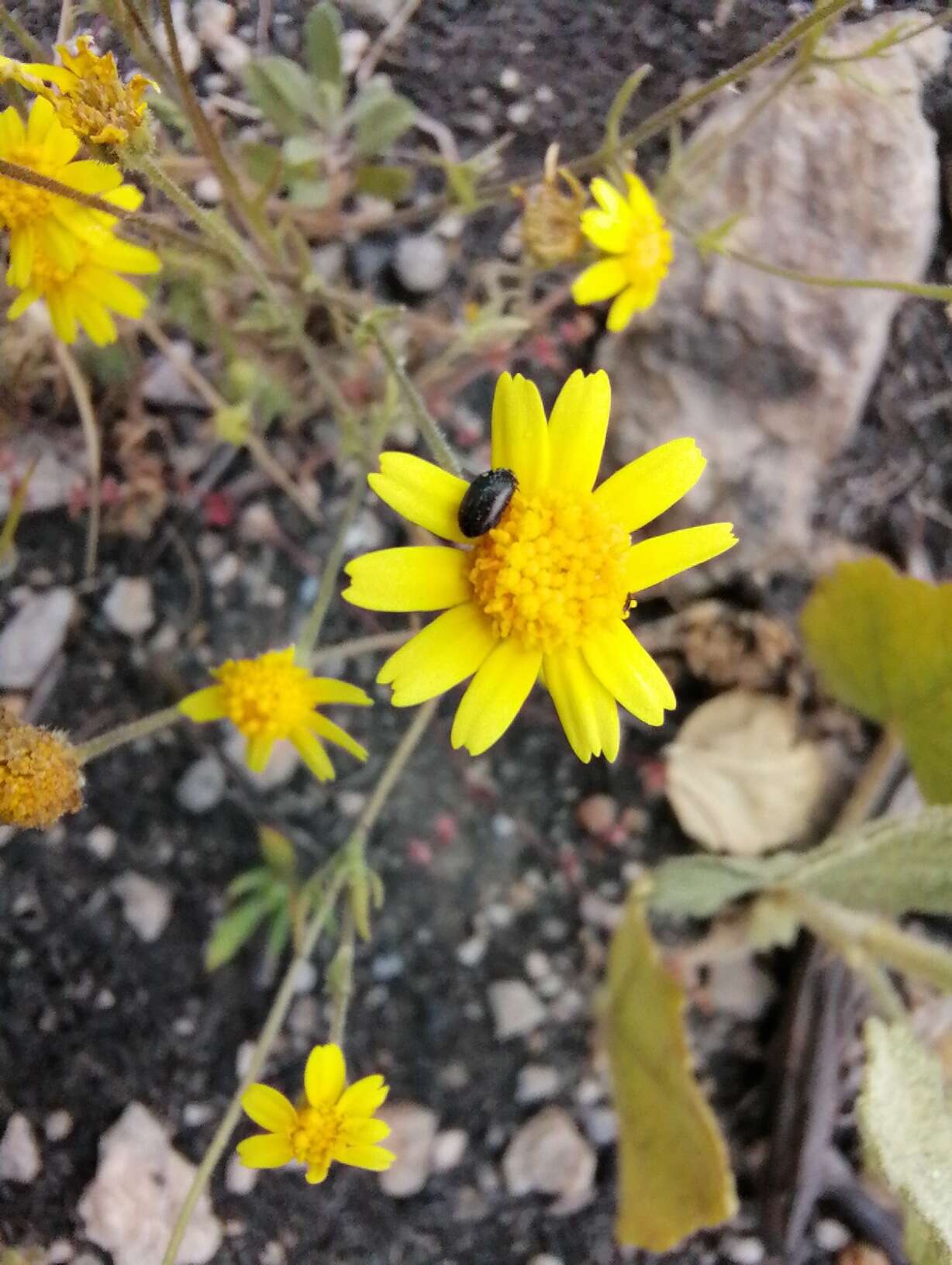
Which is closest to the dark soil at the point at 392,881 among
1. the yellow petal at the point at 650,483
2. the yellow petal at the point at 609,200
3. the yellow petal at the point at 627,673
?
the yellow petal at the point at 609,200

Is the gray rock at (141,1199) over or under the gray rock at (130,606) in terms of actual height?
under

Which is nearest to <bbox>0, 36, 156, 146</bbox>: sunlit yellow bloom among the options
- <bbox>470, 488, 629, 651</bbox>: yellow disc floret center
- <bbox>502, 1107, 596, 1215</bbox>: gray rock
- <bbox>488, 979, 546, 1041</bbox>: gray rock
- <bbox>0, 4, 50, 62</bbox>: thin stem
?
<bbox>0, 4, 50, 62</bbox>: thin stem

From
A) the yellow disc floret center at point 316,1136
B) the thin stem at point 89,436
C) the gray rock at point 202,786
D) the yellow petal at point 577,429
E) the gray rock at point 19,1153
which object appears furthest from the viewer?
the gray rock at point 202,786

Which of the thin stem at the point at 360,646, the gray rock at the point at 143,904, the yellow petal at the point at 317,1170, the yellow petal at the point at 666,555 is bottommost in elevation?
the gray rock at the point at 143,904

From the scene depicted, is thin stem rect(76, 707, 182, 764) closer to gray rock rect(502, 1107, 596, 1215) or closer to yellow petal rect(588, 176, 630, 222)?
yellow petal rect(588, 176, 630, 222)

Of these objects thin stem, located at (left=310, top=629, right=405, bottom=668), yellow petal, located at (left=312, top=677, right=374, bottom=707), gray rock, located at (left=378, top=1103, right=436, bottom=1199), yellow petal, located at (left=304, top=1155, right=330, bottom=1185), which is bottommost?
gray rock, located at (left=378, top=1103, right=436, bottom=1199)

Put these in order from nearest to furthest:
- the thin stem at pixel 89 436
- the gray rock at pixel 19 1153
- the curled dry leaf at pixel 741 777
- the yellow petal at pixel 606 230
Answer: the yellow petal at pixel 606 230, the gray rock at pixel 19 1153, the thin stem at pixel 89 436, the curled dry leaf at pixel 741 777

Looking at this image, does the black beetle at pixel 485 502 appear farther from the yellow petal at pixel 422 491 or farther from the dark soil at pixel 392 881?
the dark soil at pixel 392 881
